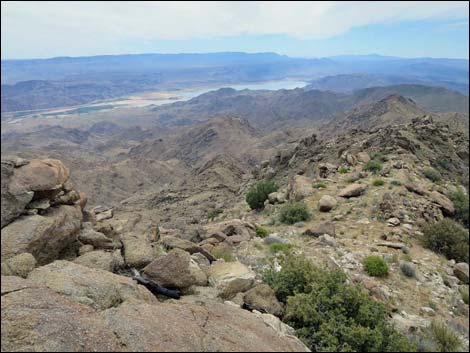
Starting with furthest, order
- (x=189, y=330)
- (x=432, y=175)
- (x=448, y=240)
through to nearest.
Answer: (x=432, y=175) → (x=448, y=240) → (x=189, y=330)

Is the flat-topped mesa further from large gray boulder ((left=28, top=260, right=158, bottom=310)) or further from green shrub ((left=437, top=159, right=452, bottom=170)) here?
green shrub ((left=437, top=159, right=452, bottom=170))

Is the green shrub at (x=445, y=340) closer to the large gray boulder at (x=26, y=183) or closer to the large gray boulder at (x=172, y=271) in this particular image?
the large gray boulder at (x=172, y=271)

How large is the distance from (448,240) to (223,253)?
827 centimetres

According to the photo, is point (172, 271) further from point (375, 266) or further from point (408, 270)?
point (408, 270)

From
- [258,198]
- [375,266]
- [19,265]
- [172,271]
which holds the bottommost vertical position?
[258,198]

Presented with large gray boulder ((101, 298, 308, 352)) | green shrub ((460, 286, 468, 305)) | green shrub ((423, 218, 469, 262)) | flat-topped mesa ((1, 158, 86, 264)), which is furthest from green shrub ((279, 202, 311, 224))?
large gray boulder ((101, 298, 308, 352))

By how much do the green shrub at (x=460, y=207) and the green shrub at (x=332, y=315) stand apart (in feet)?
37.9

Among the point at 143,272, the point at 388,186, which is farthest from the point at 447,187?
the point at 143,272

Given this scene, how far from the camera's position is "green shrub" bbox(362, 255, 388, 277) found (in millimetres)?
11211

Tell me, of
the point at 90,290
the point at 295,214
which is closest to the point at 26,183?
the point at 90,290

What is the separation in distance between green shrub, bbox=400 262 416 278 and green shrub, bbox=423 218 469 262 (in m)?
2.65

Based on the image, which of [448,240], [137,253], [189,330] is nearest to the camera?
[189,330]

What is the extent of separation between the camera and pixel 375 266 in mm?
11320

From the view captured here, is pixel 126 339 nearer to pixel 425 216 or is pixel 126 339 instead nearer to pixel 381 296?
pixel 381 296
